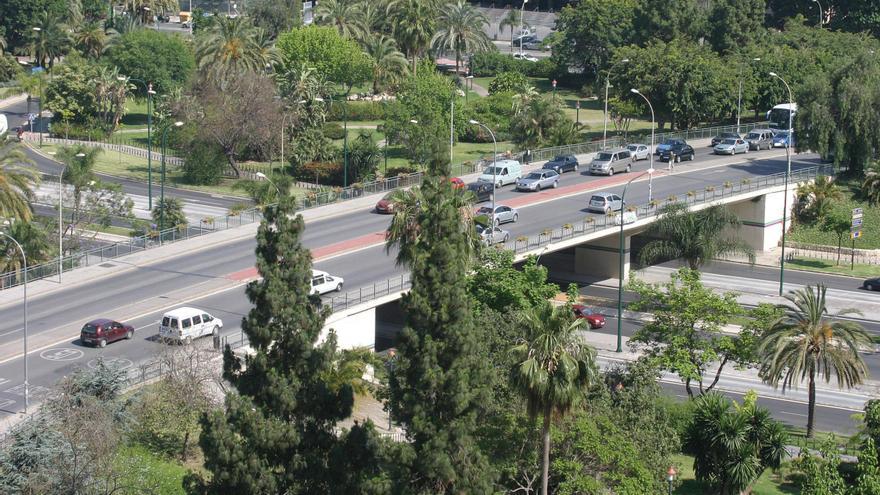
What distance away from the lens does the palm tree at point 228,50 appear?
337 ft

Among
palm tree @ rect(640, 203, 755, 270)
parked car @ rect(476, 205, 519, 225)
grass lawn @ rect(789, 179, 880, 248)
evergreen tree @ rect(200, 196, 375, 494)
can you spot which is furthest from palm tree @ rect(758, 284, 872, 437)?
grass lawn @ rect(789, 179, 880, 248)

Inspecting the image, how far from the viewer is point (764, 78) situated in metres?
109

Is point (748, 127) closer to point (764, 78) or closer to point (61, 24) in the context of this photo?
point (764, 78)

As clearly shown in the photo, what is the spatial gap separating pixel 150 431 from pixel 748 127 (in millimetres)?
73515

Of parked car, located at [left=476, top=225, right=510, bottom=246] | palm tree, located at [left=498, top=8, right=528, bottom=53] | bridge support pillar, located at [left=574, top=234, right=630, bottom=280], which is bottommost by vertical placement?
bridge support pillar, located at [left=574, top=234, right=630, bottom=280]

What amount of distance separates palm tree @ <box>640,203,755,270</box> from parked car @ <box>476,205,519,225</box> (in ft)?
24.9

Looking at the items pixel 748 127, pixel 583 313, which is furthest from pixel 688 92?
pixel 583 313

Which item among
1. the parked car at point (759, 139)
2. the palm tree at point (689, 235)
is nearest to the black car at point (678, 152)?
the parked car at point (759, 139)

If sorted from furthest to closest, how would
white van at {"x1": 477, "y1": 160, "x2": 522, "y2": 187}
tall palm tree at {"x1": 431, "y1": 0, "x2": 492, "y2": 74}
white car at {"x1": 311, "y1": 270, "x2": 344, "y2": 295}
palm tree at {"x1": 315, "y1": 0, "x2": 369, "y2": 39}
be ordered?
tall palm tree at {"x1": 431, "y1": 0, "x2": 492, "y2": 74}
palm tree at {"x1": 315, "y1": 0, "x2": 369, "y2": 39}
white van at {"x1": 477, "y1": 160, "x2": 522, "y2": 187}
white car at {"x1": 311, "y1": 270, "x2": 344, "y2": 295}

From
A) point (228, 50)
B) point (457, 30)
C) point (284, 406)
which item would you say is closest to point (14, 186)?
point (228, 50)

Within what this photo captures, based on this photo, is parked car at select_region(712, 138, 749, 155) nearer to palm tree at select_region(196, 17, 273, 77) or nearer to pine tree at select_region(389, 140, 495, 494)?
palm tree at select_region(196, 17, 273, 77)

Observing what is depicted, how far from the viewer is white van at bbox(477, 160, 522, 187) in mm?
82500

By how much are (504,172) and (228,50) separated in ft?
100

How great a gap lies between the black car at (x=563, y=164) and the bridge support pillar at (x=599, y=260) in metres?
10.1
